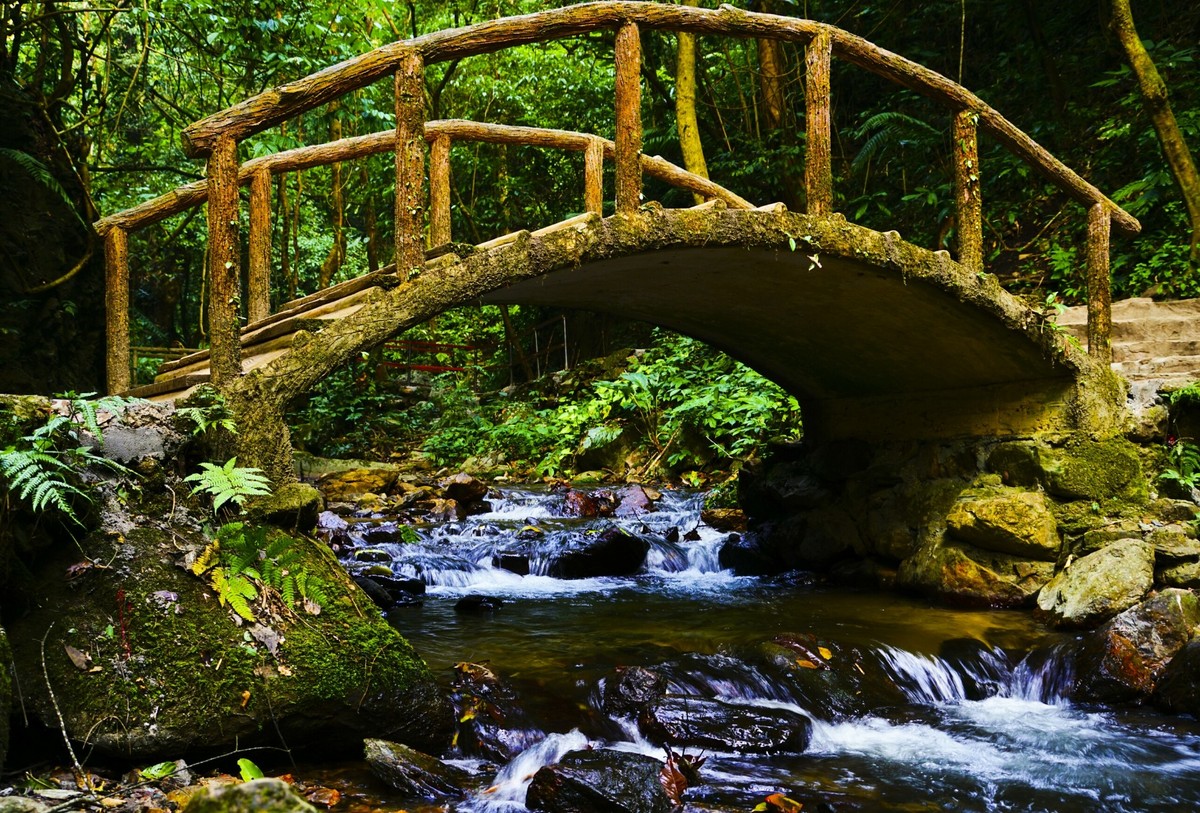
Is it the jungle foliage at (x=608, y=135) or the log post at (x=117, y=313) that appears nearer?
the log post at (x=117, y=313)

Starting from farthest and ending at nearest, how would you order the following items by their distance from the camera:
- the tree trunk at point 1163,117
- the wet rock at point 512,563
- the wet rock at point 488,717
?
the wet rock at point 512,563, the tree trunk at point 1163,117, the wet rock at point 488,717

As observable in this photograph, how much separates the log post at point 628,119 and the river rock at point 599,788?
3.07 m

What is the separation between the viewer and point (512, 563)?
835 cm

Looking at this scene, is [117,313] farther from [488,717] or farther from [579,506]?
[579,506]

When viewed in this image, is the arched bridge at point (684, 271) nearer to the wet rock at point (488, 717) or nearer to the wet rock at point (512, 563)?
the wet rock at point (488, 717)

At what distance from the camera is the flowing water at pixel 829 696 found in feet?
13.2

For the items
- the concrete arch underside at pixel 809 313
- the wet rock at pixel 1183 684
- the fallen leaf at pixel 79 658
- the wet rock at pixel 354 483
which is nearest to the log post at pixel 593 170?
the concrete arch underside at pixel 809 313

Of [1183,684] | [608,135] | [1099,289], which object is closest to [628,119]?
[1183,684]

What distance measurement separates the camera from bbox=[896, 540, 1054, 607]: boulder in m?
6.81

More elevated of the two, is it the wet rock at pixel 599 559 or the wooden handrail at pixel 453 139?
the wooden handrail at pixel 453 139

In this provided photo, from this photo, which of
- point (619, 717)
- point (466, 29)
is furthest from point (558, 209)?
point (619, 717)

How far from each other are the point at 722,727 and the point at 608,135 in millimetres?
15368

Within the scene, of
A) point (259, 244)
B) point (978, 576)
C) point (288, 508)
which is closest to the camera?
point (288, 508)

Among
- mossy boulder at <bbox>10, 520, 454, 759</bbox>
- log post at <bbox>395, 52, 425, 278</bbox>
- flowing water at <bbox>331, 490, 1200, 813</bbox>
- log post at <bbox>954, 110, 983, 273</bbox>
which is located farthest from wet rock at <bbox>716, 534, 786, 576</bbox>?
log post at <bbox>395, 52, 425, 278</bbox>
